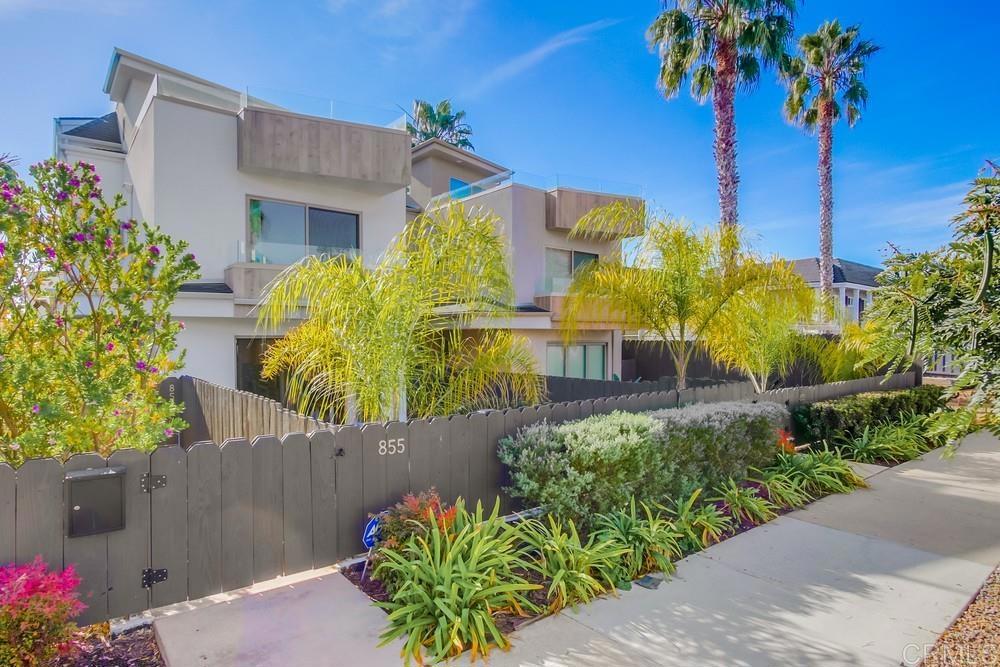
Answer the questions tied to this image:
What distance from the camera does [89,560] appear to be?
11.1 feet

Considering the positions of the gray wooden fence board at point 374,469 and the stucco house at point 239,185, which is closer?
the gray wooden fence board at point 374,469

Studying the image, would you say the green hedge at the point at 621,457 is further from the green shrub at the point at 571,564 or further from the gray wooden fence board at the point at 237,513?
the gray wooden fence board at the point at 237,513

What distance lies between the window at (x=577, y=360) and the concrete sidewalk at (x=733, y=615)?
1025cm

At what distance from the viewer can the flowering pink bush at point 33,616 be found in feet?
8.76

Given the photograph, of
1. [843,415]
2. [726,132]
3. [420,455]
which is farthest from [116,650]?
[726,132]

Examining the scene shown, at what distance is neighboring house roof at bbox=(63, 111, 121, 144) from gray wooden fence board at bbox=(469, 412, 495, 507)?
1291cm

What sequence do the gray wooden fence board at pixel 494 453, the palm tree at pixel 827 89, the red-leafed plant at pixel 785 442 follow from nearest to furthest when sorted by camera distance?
the gray wooden fence board at pixel 494 453, the red-leafed plant at pixel 785 442, the palm tree at pixel 827 89

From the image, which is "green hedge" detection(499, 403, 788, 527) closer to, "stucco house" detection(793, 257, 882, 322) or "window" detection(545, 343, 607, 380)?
"window" detection(545, 343, 607, 380)

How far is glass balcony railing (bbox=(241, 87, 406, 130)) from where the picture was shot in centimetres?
1115

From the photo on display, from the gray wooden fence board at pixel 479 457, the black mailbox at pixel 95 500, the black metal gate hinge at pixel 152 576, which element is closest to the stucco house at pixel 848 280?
the gray wooden fence board at pixel 479 457

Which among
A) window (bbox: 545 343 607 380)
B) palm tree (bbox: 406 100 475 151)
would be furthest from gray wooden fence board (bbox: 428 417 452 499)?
palm tree (bbox: 406 100 475 151)

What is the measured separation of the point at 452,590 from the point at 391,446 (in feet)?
5.05

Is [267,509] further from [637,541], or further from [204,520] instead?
[637,541]

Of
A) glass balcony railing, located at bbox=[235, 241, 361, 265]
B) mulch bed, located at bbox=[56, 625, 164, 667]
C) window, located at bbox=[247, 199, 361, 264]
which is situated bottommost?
mulch bed, located at bbox=[56, 625, 164, 667]
